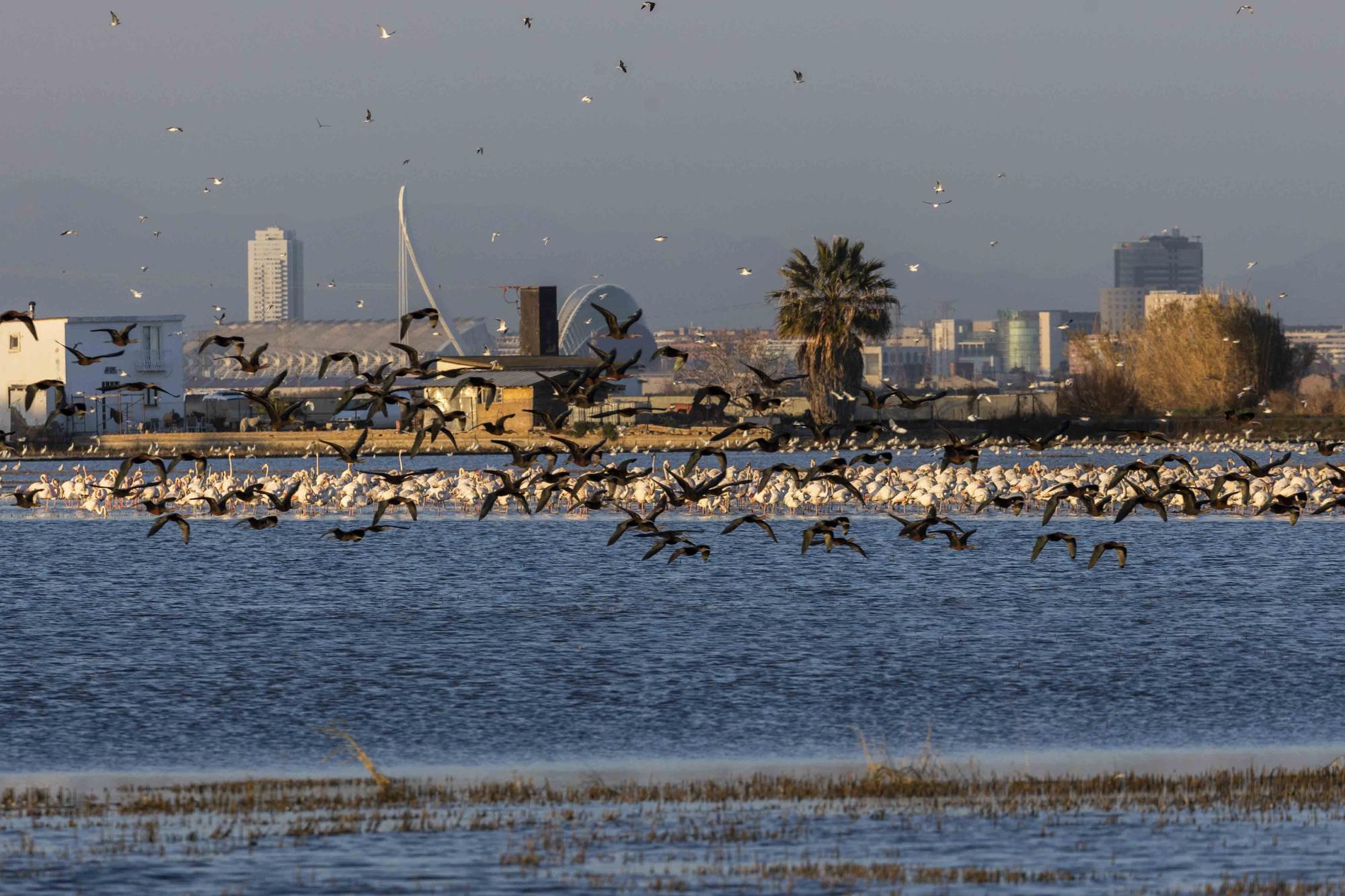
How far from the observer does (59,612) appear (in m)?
34.5

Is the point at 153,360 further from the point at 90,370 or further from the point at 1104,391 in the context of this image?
the point at 1104,391

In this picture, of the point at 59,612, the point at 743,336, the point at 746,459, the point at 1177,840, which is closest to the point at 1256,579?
the point at 59,612

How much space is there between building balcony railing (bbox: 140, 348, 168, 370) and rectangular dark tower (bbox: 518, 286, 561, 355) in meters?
20.4

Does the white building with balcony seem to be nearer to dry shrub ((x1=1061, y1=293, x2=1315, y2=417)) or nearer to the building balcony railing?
the building balcony railing

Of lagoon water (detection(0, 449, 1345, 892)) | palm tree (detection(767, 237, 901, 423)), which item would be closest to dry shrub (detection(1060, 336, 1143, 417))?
palm tree (detection(767, 237, 901, 423))

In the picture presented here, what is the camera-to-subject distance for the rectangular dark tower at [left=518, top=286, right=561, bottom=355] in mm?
95750

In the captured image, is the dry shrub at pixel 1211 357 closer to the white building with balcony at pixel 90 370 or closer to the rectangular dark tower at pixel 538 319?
the rectangular dark tower at pixel 538 319

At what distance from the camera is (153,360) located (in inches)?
4060

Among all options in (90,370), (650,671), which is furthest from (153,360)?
(650,671)

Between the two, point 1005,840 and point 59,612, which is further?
point 59,612

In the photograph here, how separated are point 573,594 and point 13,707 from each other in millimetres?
15051

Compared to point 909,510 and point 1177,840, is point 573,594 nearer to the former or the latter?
point 909,510

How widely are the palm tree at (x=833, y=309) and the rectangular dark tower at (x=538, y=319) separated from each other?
17.4m

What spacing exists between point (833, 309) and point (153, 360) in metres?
40.3
